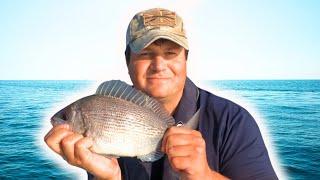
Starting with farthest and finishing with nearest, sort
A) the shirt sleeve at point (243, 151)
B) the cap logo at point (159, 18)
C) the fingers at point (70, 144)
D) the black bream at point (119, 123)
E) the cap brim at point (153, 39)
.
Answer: the cap logo at point (159, 18) < the cap brim at point (153, 39) < the shirt sleeve at point (243, 151) < the black bream at point (119, 123) < the fingers at point (70, 144)

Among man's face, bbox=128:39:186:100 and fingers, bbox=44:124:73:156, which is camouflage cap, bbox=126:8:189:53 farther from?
fingers, bbox=44:124:73:156

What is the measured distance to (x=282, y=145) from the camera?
59.0 ft

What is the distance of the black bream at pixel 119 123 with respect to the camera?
3361mm

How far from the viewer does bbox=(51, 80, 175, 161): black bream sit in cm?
336

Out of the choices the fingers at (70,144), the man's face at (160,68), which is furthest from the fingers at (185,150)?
the man's face at (160,68)

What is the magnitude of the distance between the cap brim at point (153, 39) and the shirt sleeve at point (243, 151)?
38.0 inches

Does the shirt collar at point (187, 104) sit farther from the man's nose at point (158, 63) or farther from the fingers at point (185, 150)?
A: the fingers at point (185, 150)

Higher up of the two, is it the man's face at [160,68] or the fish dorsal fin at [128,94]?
the man's face at [160,68]

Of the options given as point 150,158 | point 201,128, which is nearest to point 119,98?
point 150,158

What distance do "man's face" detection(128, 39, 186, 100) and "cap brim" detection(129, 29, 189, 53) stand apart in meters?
0.06

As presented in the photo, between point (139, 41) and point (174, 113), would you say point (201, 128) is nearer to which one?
point (174, 113)

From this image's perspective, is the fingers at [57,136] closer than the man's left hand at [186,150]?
Result: No

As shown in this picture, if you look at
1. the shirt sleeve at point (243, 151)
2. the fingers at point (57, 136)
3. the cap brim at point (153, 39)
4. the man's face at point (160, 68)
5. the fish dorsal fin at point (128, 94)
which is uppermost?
the cap brim at point (153, 39)

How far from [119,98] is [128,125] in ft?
0.90
